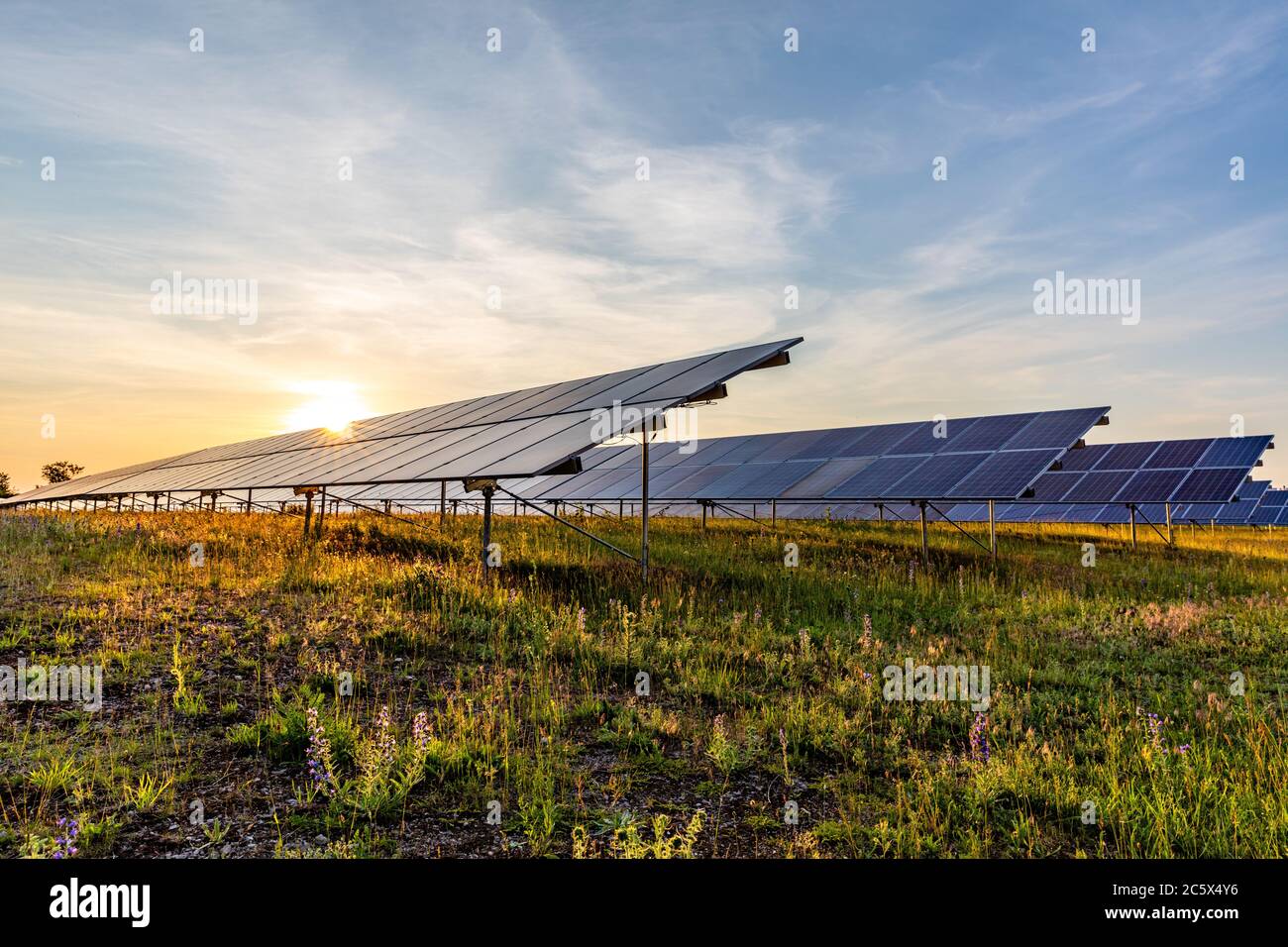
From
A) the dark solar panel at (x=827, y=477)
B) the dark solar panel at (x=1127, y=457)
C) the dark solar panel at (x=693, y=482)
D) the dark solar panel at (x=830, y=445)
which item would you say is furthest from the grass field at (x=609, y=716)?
the dark solar panel at (x=1127, y=457)

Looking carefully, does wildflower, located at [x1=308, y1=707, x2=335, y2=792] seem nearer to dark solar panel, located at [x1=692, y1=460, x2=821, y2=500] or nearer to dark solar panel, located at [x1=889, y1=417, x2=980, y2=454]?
dark solar panel, located at [x1=692, y1=460, x2=821, y2=500]

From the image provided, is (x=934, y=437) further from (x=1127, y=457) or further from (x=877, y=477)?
(x=1127, y=457)

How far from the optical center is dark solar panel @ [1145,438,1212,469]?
29891 millimetres

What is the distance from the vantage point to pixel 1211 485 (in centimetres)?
2686

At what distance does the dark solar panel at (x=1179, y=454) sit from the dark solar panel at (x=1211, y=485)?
1439 mm

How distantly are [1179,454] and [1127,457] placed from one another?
6.74 feet

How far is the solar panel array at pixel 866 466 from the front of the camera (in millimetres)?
18438

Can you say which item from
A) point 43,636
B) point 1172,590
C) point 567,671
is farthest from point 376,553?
point 1172,590

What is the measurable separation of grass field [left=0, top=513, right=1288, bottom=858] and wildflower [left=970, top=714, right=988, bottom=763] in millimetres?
42

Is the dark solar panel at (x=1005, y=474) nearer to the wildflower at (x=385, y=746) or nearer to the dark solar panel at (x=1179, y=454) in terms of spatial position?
the wildflower at (x=385, y=746)

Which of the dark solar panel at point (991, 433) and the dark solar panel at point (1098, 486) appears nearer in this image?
the dark solar panel at point (991, 433)

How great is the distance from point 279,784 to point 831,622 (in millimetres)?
8015

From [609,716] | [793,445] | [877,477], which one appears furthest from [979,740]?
[793,445]
